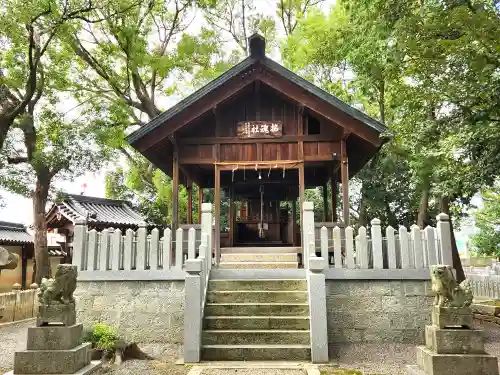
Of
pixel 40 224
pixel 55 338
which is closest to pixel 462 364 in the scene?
pixel 55 338

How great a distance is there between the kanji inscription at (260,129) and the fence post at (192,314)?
197 inches

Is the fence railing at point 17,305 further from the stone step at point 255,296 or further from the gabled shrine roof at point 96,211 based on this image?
the stone step at point 255,296

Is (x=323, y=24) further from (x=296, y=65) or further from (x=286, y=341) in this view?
(x=286, y=341)

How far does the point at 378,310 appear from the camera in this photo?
825cm

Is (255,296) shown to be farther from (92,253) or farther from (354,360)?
(92,253)

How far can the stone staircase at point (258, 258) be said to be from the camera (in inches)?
412

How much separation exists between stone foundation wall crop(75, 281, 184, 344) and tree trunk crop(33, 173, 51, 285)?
26.6 feet

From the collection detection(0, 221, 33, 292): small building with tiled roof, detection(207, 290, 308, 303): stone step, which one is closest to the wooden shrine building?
detection(207, 290, 308, 303): stone step

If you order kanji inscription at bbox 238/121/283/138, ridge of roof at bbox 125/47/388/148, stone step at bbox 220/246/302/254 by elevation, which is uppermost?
ridge of roof at bbox 125/47/388/148

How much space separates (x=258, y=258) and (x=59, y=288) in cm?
602

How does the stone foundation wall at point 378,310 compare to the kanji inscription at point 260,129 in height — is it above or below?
below

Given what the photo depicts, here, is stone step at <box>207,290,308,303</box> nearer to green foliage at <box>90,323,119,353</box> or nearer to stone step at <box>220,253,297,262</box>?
green foliage at <box>90,323,119,353</box>

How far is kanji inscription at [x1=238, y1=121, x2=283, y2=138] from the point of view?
11.6 metres

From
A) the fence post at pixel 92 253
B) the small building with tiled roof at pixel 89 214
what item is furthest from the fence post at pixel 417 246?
the small building with tiled roof at pixel 89 214
